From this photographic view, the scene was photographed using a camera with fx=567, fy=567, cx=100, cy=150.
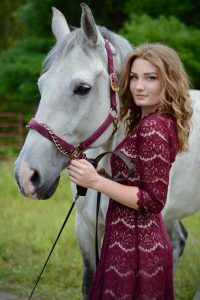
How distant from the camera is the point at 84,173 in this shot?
2.36 m

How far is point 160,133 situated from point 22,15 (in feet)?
40.8

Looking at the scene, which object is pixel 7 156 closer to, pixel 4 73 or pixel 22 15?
pixel 4 73

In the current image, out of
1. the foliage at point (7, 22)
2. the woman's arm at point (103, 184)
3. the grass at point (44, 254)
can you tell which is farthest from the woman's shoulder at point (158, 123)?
the foliage at point (7, 22)

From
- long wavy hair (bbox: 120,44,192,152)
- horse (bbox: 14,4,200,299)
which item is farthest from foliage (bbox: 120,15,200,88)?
long wavy hair (bbox: 120,44,192,152)

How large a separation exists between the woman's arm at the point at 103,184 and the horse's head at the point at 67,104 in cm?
19

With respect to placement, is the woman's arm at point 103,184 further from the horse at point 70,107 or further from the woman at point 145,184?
the horse at point 70,107

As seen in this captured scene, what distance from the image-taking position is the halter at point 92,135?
254 cm

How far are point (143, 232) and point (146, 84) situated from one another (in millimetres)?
633

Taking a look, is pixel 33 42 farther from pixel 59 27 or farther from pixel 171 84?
pixel 171 84

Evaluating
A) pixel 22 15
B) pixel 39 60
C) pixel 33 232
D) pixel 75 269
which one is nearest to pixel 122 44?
pixel 75 269

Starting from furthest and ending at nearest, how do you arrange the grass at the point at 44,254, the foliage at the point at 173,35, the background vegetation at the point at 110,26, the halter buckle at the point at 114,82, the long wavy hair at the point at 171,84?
the background vegetation at the point at 110,26, the foliage at the point at 173,35, the grass at the point at 44,254, the halter buckle at the point at 114,82, the long wavy hair at the point at 171,84

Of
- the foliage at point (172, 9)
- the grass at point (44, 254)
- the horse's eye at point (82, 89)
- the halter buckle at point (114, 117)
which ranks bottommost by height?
the grass at point (44, 254)

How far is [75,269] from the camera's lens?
16.5 ft

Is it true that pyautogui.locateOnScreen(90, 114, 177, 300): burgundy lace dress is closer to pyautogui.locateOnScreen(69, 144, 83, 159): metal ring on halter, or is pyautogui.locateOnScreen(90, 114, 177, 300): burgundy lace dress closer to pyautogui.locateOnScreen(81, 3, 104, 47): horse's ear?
pyautogui.locateOnScreen(69, 144, 83, 159): metal ring on halter
